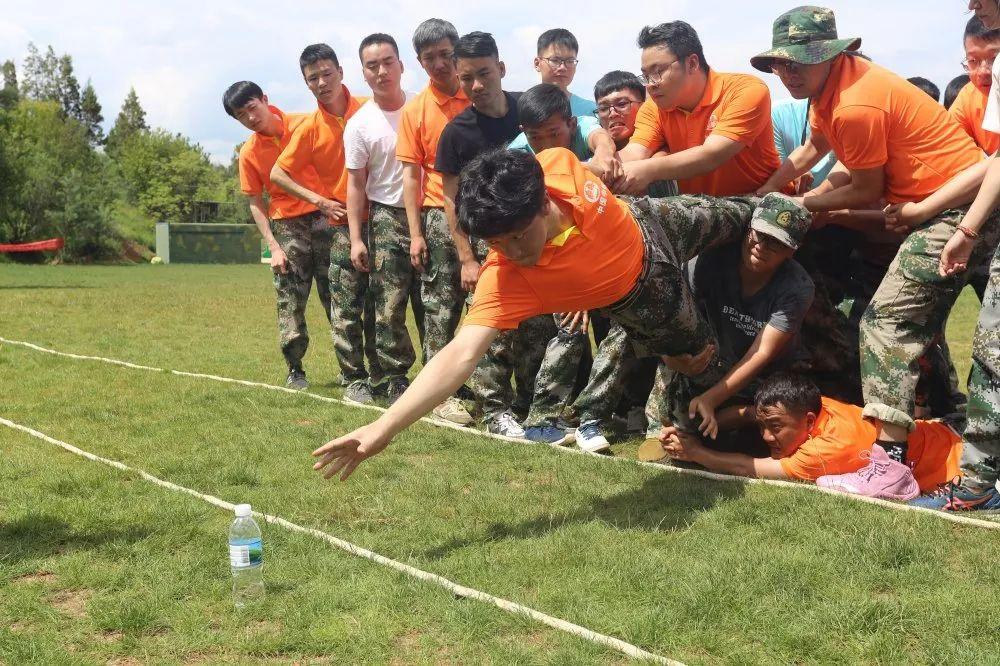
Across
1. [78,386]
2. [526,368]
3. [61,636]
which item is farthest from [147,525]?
[78,386]

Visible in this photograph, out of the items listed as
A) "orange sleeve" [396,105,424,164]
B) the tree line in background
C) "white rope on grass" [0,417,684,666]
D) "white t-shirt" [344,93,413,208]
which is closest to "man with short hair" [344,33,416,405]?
"white t-shirt" [344,93,413,208]

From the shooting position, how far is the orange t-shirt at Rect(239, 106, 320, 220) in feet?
27.4

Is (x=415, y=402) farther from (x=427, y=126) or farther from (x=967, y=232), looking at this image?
(x=427, y=126)

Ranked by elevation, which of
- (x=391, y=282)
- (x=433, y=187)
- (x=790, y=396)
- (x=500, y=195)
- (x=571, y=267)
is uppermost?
(x=433, y=187)

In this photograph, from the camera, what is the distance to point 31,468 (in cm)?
557

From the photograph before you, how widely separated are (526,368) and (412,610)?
10.8 ft

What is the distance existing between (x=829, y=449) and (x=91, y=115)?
348 feet

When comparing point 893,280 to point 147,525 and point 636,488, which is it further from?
point 147,525

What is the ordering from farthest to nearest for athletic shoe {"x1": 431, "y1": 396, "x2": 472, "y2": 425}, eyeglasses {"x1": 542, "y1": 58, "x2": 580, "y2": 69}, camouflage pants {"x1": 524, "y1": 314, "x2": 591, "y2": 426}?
eyeglasses {"x1": 542, "y1": 58, "x2": 580, "y2": 69}
athletic shoe {"x1": 431, "y1": 396, "x2": 472, "y2": 425}
camouflage pants {"x1": 524, "y1": 314, "x2": 591, "y2": 426}

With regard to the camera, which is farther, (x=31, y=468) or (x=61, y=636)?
(x=31, y=468)

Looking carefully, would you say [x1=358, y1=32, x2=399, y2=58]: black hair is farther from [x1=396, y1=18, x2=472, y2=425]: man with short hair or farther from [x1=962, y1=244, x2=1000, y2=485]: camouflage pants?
[x1=962, y1=244, x2=1000, y2=485]: camouflage pants

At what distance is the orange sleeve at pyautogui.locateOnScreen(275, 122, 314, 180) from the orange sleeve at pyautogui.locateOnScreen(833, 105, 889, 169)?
4.61 metres

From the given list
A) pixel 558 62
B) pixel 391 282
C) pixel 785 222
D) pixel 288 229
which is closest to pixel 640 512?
pixel 785 222

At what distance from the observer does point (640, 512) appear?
4.59 m
